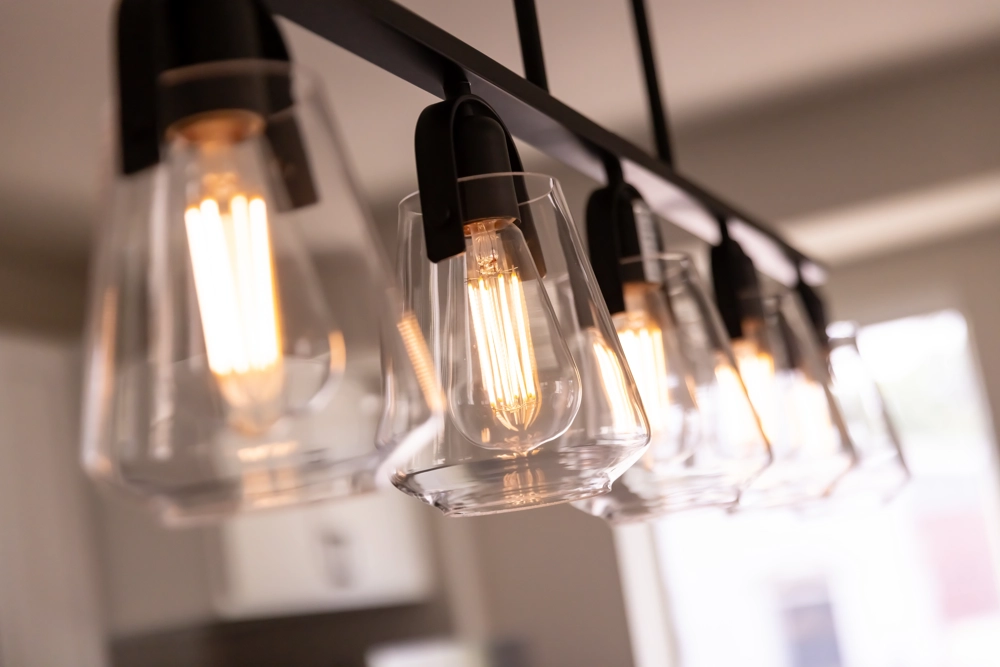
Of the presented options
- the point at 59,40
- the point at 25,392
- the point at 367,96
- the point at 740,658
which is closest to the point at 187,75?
the point at 59,40

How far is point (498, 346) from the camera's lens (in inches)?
19.0

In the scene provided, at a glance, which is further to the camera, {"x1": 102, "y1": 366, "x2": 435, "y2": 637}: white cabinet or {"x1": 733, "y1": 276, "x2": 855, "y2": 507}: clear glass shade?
{"x1": 102, "y1": 366, "x2": 435, "y2": 637}: white cabinet

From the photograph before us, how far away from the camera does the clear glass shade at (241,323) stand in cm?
30

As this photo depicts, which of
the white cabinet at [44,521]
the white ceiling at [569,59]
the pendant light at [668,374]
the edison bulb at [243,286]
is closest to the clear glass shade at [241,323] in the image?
the edison bulb at [243,286]

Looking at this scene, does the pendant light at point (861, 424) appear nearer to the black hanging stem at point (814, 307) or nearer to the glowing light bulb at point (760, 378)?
the black hanging stem at point (814, 307)

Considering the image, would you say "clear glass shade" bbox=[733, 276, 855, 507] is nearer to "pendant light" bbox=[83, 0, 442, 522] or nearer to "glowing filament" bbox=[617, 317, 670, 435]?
"glowing filament" bbox=[617, 317, 670, 435]

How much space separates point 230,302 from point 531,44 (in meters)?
0.44

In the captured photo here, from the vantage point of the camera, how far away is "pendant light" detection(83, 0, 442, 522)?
30cm

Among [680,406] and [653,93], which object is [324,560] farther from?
[680,406]

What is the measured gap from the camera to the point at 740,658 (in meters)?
2.40

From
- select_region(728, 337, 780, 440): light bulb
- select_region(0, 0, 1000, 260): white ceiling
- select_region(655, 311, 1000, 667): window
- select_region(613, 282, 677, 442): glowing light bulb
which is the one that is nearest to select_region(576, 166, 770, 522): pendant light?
select_region(613, 282, 677, 442): glowing light bulb

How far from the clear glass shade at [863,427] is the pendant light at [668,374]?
284mm

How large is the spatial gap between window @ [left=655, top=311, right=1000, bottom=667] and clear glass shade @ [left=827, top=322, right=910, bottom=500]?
126 cm

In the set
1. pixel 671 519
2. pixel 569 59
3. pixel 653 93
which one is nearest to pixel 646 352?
pixel 653 93
